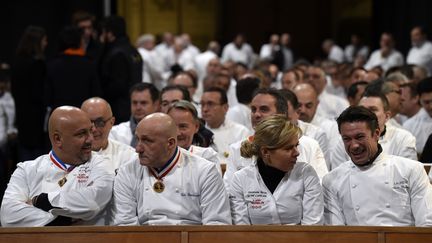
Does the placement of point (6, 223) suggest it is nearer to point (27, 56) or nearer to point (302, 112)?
point (302, 112)

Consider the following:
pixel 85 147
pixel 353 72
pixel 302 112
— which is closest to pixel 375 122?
pixel 85 147

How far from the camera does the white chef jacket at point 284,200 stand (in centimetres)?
536

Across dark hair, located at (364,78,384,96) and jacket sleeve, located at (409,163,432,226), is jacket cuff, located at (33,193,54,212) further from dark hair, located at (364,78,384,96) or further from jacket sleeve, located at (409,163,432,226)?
dark hair, located at (364,78,384,96)

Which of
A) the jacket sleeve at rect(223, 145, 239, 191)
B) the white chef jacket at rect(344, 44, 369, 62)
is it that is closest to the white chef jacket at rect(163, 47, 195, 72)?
the white chef jacket at rect(344, 44, 369, 62)

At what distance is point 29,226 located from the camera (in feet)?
16.5

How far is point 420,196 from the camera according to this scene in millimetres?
5305

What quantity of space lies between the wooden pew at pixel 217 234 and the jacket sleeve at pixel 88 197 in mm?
425

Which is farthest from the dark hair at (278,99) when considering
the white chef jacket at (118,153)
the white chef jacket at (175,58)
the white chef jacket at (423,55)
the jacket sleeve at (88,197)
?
the white chef jacket at (175,58)

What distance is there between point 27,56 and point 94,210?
15.2 feet

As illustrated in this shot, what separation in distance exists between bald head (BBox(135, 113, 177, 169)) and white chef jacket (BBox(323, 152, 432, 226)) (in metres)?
1.08

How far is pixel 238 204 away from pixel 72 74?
4.21 metres

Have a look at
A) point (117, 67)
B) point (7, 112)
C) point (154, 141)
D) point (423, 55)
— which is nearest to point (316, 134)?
point (154, 141)

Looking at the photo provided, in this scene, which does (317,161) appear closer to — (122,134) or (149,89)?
(122,134)

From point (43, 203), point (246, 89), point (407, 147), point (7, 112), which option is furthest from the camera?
point (7, 112)
